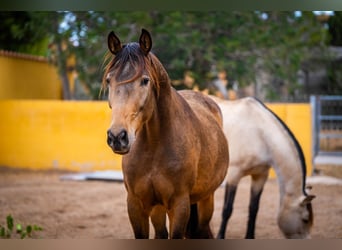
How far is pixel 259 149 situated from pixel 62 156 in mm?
2171

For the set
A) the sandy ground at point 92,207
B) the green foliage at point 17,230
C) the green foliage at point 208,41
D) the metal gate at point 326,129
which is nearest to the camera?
the green foliage at point 17,230

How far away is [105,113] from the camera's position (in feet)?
17.1

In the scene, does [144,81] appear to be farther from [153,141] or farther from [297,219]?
[297,219]

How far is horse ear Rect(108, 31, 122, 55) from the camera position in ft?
7.11

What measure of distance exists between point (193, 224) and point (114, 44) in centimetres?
124

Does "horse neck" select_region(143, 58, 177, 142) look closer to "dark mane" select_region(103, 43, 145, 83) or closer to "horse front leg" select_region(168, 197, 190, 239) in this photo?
"dark mane" select_region(103, 43, 145, 83)

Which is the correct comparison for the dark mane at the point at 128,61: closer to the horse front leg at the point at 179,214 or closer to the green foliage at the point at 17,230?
the horse front leg at the point at 179,214

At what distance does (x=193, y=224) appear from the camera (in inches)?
115

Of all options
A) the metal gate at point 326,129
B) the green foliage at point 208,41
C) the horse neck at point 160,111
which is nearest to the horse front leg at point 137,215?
the horse neck at point 160,111

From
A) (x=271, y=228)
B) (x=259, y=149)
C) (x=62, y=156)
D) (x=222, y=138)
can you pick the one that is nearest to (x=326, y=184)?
(x=271, y=228)

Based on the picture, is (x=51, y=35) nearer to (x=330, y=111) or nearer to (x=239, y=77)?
(x=239, y=77)

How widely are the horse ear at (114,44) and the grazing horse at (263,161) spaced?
62.9 inches

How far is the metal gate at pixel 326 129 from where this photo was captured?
14.5ft

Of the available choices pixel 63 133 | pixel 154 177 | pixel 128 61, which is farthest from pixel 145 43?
pixel 63 133
